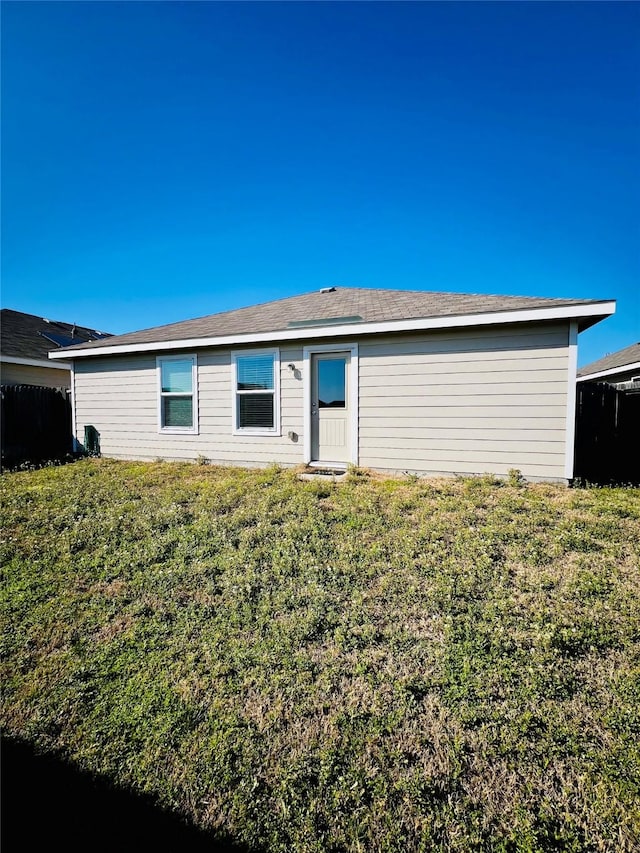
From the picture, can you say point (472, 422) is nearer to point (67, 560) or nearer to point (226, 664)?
point (226, 664)

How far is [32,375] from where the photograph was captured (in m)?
12.0

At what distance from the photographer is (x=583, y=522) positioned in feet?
14.0

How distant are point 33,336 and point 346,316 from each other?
12255 millimetres

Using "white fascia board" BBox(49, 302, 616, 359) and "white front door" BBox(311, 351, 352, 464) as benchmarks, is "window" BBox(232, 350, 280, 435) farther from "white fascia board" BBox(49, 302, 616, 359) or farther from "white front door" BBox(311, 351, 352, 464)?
"white front door" BBox(311, 351, 352, 464)

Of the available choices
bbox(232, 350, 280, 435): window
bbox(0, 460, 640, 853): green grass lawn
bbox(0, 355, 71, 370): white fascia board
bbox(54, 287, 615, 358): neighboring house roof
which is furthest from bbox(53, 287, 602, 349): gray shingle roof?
bbox(0, 460, 640, 853): green grass lawn

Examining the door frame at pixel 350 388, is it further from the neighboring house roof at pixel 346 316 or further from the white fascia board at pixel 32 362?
the white fascia board at pixel 32 362

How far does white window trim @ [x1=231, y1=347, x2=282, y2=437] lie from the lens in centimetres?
770

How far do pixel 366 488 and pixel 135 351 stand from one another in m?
6.52

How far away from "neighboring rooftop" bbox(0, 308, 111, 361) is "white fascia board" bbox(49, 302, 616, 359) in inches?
171

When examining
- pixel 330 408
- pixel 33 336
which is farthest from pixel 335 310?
pixel 33 336

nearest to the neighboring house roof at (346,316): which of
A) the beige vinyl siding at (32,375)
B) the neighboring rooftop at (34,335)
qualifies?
the neighboring rooftop at (34,335)

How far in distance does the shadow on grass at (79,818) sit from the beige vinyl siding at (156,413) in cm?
603

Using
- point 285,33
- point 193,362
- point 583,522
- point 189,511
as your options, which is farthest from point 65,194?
point 583,522

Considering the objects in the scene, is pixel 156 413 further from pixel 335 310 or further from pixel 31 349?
pixel 31 349
